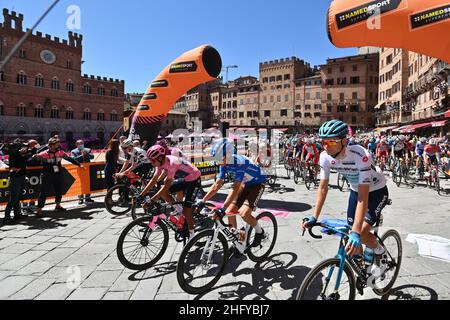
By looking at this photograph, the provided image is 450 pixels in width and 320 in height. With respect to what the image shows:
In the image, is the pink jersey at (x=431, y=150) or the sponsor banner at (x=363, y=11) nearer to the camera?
the sponsor banner at (x=363, y=11)

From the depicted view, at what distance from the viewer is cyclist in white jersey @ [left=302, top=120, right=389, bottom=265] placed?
10.0 ft

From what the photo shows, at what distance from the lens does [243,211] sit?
4.51 m

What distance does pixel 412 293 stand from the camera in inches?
144

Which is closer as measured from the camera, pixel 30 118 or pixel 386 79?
pixel 30 118

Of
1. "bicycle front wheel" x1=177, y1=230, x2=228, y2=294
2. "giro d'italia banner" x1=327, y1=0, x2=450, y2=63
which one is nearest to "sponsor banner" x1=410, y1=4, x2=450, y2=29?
"giro d'italia banner" x1=327, y1=0, x2=450, y2=63

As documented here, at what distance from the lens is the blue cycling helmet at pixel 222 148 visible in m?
4.60

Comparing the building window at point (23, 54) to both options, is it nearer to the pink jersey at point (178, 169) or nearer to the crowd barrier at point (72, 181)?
the crowd barrier at point (72, 181)

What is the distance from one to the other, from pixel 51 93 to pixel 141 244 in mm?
52539

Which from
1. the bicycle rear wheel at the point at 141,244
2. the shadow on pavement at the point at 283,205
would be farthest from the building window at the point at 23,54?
the bicycle rear wheel at the point at 141,244

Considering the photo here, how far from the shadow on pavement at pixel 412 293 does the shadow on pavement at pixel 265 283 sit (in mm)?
1066
